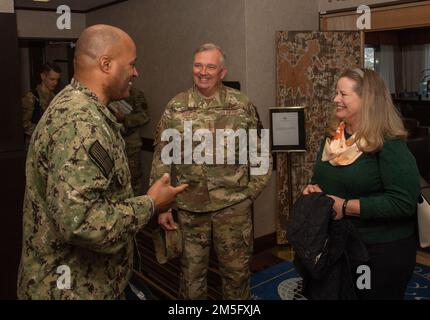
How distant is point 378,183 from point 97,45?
128 cm

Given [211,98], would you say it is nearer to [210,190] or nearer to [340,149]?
[210,190]

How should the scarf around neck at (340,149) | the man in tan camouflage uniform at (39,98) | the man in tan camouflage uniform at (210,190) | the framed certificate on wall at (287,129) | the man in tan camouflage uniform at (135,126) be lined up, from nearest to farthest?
1. the scarf around neck at (340,149)
2. the man in tan camouflage uniform at (210,190)
3. the framed certificate on wall at (287,129)
4. the man in tan camouflage uniform at (39,98)
5. the man in tan camouflage uniform at (135,126)

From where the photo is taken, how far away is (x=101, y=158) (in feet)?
4.43

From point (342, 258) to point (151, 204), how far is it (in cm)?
86

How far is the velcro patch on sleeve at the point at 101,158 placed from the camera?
4.36ft

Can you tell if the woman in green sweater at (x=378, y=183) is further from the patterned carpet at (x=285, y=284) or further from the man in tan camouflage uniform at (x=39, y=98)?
the man in tan camouflage uniform at (x=39, y=98)

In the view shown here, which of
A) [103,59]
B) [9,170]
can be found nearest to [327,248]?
[103,59]

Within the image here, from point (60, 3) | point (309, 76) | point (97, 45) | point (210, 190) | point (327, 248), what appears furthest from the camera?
point (60, 3)

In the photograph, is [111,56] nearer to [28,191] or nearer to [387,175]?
[28,191]

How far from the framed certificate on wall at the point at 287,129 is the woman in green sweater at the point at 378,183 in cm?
185

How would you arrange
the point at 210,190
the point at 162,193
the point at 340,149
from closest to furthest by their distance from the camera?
the point at 162,193 → the point at 340,149 → the point at 210,190

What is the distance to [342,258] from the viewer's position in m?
1.81

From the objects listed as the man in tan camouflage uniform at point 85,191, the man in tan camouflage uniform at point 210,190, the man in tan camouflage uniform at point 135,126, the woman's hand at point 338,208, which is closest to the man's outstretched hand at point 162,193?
the man in tan camouflage uniform at point 85,191

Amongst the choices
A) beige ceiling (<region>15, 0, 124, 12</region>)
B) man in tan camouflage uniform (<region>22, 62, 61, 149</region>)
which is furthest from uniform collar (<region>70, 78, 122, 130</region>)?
beige ceiling (<region>15, 0, 124, 12</region>)
